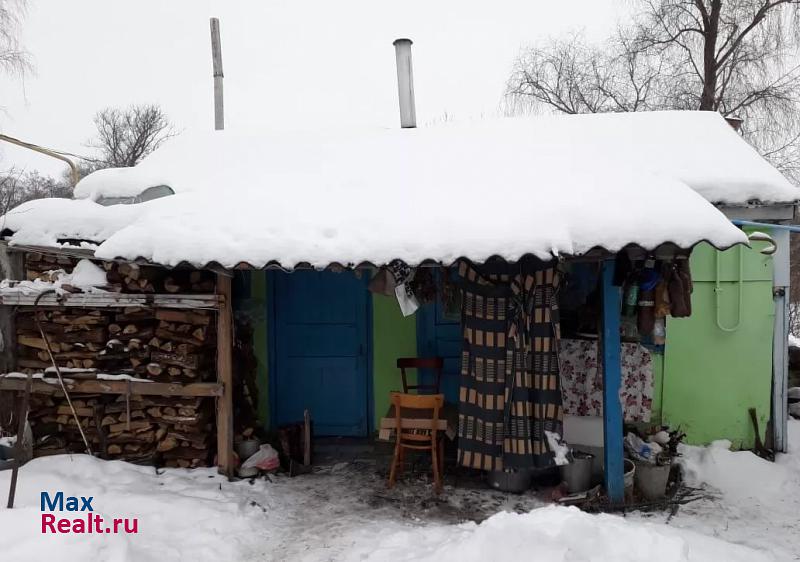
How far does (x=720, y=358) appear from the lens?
19.6 feet

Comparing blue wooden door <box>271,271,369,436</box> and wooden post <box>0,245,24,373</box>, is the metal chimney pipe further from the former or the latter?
wooden post <box>0,245,24,373</box>

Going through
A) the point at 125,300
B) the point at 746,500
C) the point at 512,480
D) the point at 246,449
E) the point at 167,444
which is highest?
the point at 125,300

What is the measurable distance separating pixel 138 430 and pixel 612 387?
453 cm

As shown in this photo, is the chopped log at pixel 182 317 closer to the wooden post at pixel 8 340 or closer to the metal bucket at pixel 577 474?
the wooden post at pixel 8 340

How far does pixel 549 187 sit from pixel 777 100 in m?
10.6

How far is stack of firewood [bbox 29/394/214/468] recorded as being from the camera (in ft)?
17.4

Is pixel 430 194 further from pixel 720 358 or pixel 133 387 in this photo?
pixel 720 358

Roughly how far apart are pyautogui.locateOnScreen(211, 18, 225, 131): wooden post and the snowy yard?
6896mm

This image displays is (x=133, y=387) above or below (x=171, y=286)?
below

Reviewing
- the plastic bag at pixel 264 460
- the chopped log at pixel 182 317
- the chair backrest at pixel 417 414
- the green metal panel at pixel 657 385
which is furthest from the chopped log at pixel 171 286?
the green metal panel at pixel 657 385

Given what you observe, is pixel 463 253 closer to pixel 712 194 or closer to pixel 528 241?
pixel 528 241

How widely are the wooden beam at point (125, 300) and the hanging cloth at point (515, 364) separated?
2.51 metres

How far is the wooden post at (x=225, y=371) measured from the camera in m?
5.17

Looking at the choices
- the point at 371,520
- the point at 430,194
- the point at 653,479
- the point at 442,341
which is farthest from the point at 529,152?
the point at 371,520
